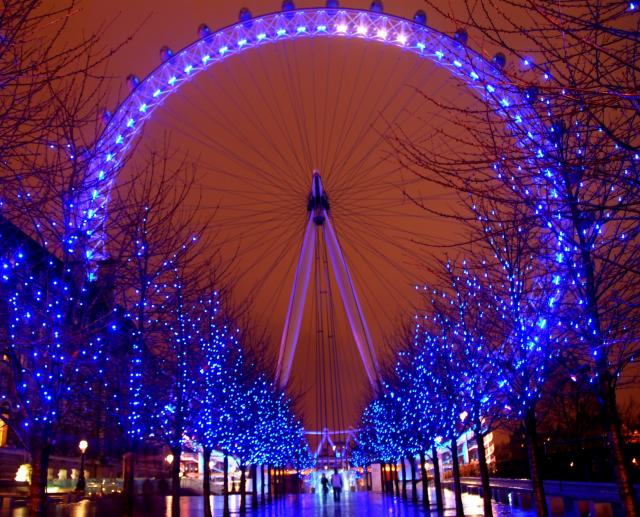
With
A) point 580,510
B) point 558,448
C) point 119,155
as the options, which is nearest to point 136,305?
point 119,155

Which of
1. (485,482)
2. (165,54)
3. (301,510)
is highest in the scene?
(165,54)

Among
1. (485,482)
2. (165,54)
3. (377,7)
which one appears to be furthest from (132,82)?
(485,482)

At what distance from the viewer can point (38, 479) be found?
12.5 meters

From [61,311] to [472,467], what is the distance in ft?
225

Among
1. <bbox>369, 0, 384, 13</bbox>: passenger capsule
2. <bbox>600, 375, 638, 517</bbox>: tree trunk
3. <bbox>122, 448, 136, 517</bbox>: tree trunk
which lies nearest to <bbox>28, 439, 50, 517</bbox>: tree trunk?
<bbox>122, 448, 136, 517</bbox>: tree trunk

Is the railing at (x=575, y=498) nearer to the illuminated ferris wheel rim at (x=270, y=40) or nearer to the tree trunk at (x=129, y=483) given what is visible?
the tree trunk at (x=129, y=483)

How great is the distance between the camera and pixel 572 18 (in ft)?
18.3

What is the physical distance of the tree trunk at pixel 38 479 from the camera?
12.3 meters

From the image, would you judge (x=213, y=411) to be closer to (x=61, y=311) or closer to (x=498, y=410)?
(x=498, y=410)

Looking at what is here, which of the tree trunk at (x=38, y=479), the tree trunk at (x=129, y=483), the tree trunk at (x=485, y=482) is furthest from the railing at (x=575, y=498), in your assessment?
the tree trunk at (x=38, y=479)

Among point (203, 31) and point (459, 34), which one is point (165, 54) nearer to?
point (203, 31)

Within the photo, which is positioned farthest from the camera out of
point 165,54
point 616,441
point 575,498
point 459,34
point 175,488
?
point 165,54

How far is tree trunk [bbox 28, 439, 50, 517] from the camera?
1227cm

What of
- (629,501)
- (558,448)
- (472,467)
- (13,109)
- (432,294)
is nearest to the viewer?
(13,109)
